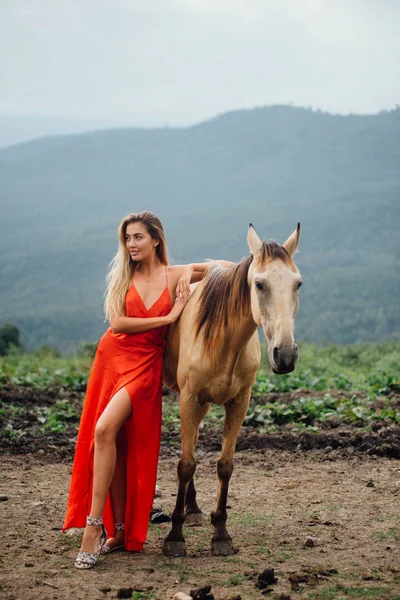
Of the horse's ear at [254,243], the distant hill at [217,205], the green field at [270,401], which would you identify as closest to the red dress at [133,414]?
the horse's ear at [254,243]

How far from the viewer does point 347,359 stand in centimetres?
1627

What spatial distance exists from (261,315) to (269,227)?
230ft

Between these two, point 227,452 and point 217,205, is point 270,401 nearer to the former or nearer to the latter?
point 227,452

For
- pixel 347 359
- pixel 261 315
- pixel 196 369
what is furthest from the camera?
pixel 347 359

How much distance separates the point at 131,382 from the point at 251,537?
4.61 feet

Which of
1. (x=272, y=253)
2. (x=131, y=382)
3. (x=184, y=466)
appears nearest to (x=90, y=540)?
(x=184, y=466)

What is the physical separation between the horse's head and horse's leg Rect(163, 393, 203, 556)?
838 mm

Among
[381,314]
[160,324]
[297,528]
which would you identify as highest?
[160,324]

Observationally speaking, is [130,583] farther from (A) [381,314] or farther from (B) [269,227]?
(B) [269,227]

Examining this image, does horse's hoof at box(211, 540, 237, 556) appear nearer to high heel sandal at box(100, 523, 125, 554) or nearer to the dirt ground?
the dirt ground

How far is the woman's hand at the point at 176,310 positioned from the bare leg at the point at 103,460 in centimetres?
66

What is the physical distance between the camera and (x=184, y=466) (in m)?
4.40

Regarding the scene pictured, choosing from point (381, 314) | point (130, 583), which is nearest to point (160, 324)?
point (130, 583)

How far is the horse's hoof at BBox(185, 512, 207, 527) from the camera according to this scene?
508 centimetres
